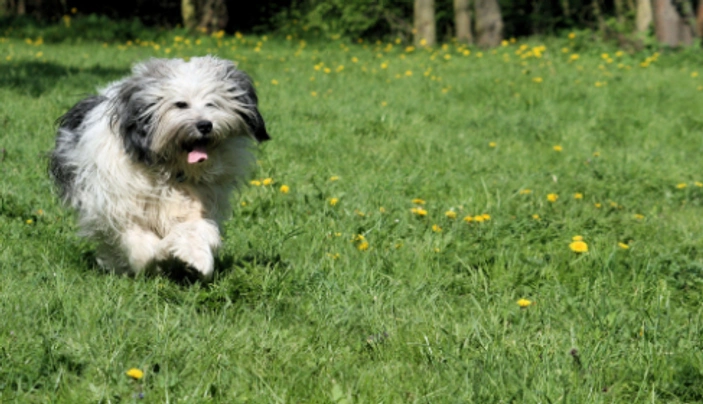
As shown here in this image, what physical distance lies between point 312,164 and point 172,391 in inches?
151

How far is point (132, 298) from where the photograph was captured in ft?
11.7

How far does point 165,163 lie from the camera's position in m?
3.94

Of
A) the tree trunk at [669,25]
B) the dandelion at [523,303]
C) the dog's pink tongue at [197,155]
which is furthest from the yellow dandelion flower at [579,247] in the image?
the tree trunk at [669,25]

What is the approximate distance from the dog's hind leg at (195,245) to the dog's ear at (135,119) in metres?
0.35

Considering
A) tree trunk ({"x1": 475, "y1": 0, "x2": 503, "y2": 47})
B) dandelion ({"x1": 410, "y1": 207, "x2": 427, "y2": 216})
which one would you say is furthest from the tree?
dandelion ({"x1": 410, "y1": 207, "x2": 427, "y2": 216})

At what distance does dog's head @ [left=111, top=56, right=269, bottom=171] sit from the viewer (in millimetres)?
3758

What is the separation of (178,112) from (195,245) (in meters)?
0.58

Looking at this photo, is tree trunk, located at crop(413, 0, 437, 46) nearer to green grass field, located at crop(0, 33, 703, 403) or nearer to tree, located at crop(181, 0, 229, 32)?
tree, located at crop(181, 0, 229, 32)

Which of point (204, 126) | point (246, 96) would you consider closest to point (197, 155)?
point (204, 126)

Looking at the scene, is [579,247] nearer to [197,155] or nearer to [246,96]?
[246,96]

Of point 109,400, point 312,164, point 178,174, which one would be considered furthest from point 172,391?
point 312,164

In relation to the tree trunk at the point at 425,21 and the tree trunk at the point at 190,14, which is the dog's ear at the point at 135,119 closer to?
the tree trunk at the point at 425,21

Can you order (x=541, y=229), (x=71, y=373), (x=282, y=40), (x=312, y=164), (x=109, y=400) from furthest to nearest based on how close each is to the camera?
(x=282, y=40), (x=312, y=164), (x=541, y=229), (x=71, y=373), (x=109, y=400)

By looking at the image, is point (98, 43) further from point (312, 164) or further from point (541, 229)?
point (541, 229)
